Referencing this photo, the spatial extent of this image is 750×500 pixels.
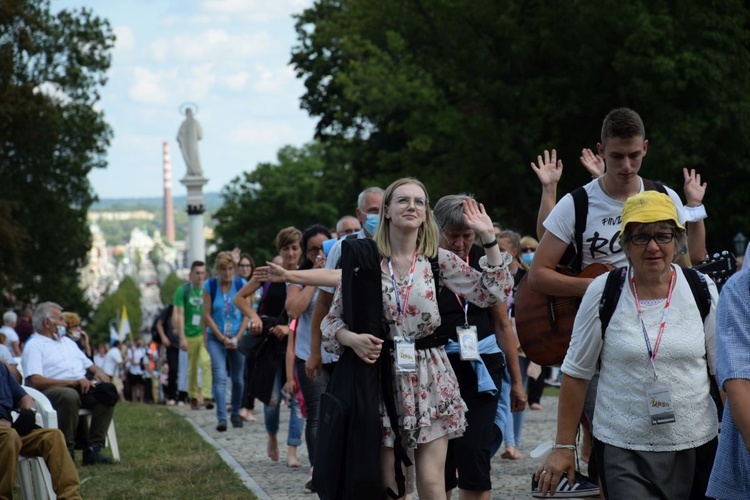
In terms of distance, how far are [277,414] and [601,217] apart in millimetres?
6402

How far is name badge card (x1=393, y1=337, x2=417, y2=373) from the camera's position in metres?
6.55

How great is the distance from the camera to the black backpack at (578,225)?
21.7ft

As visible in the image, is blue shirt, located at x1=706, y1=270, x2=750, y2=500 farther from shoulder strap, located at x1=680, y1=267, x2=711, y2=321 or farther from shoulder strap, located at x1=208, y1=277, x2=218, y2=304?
shoulder strap, located at x1=208, y1=277, x2=218, y2=304

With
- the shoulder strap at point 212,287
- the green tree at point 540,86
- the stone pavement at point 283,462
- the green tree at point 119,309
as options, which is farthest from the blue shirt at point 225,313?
the green tree at point 119,309

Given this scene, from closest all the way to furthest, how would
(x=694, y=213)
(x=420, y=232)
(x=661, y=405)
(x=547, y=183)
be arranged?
(x=661, y=405) → (x=420, y=232) → (x=694, y=213) → (x=547, y=183)

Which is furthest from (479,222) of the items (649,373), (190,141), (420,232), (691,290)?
(190,141)

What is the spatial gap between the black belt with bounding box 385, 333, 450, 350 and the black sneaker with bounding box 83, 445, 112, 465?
291 inches

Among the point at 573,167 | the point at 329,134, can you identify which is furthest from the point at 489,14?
the point at 329,134

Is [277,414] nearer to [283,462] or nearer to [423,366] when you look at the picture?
[283,462]

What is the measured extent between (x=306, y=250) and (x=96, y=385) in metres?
3.74

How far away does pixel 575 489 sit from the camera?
19.5 ft

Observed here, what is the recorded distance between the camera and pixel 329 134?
4684 centimetres

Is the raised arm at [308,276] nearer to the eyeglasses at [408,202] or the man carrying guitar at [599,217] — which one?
the eyeglasses at [408,202]

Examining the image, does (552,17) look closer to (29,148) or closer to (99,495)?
(29,148)
